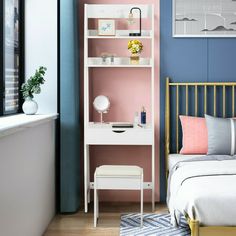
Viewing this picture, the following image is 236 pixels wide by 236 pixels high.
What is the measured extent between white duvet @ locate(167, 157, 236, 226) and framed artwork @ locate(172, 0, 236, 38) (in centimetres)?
151

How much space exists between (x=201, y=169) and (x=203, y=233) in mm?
630

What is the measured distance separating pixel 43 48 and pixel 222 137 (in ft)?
5.62

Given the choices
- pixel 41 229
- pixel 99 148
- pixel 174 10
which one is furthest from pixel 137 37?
pixel 41 229

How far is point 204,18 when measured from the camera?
4.44 metres

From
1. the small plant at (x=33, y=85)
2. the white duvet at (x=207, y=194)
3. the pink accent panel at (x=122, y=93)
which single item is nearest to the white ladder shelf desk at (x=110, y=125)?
the pink accent panel at (x=122, y=93)

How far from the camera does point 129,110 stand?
178 inches

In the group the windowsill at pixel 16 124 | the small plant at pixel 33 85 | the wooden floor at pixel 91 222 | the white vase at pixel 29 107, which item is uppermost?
the small plant at pixel 33 85

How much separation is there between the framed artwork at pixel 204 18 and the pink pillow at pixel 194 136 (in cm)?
84

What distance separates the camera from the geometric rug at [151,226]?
11.6 ft

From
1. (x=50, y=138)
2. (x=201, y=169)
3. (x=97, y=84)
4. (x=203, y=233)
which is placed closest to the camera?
(x=203, y=233)

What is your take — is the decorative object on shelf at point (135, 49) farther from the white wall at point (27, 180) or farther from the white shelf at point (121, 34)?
the white wall at point (27, 180)

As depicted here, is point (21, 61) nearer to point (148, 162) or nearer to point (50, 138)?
point (50, 138)

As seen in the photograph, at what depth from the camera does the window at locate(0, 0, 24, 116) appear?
3.53m

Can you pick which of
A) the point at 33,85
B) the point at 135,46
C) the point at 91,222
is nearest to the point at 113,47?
the point at 135,46
